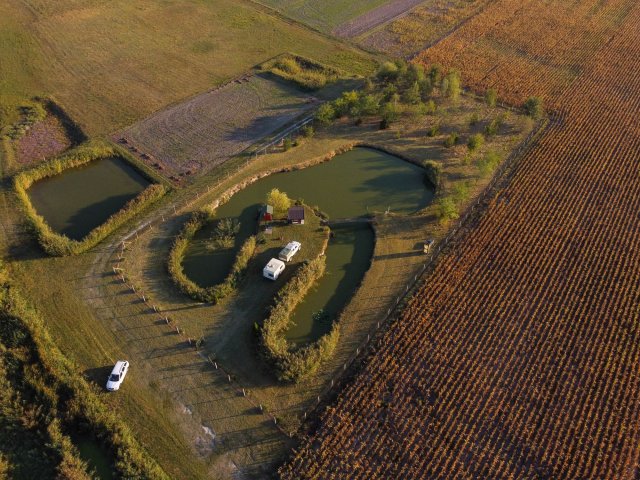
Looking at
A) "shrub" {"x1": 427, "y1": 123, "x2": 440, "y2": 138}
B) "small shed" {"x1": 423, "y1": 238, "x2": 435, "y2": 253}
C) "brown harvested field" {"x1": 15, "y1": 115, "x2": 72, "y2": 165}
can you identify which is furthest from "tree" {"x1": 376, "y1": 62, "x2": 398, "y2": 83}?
"brown harvested field" {"x1": 15, "y1": 115, "x2": 72, "y2": 165}

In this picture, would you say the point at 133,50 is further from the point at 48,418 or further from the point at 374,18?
the point at 48,418

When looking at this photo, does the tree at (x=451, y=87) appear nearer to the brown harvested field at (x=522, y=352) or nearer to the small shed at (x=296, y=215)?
the brown harvested field at (x=522, y=352)

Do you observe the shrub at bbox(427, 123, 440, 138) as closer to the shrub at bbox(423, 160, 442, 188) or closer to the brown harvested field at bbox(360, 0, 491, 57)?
the shrub at bbox(423, 160, 442, 188)

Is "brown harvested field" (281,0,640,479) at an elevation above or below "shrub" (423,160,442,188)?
below

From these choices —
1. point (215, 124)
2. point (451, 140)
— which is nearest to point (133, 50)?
point (215, 124)

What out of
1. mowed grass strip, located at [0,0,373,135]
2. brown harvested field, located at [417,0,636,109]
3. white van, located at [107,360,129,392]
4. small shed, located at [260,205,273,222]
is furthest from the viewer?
brown harvested field, located at [417,0,636,109]

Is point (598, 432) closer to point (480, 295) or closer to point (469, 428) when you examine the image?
point (469, 428)

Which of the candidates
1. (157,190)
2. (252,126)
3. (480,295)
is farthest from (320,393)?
(252,126)
